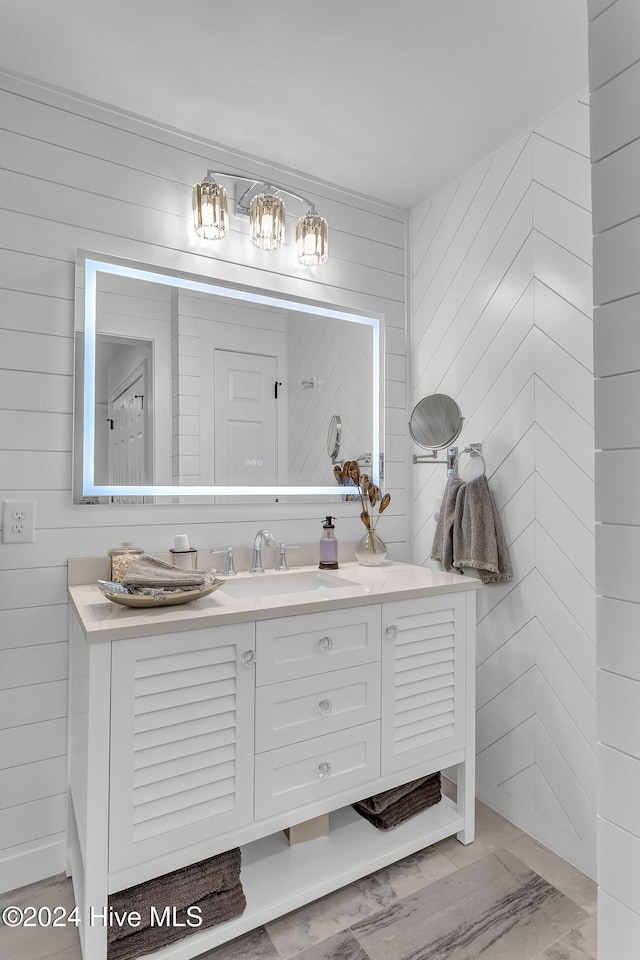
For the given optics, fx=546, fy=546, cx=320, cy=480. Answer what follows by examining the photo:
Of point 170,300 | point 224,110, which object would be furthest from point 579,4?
point 170,300

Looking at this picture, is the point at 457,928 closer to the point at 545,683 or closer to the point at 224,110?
the point at 545,683

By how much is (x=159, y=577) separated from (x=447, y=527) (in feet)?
3.58

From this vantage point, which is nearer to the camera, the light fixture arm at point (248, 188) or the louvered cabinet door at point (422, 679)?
the louvered cabinet door at point (422, 679)

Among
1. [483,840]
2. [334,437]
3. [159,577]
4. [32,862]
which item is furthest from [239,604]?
[483,840]

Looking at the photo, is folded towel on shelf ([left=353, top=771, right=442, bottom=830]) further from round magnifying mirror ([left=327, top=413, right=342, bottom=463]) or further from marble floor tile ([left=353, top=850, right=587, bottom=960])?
round magnifying mirror ([left=327, top=413, right=342, bottom=463])

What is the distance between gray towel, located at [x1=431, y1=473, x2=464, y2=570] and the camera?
2034mm

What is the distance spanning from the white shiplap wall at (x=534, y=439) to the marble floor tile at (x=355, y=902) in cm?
41

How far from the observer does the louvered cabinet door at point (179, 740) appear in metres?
1.26

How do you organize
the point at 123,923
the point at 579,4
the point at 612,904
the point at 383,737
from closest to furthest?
the point at 612,904
the point at 123,923
the point at 579,4
the point at 383,737

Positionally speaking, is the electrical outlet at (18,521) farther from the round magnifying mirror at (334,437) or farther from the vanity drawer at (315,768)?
the round magnifying mirror at (334,437)

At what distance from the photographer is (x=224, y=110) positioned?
179 cm

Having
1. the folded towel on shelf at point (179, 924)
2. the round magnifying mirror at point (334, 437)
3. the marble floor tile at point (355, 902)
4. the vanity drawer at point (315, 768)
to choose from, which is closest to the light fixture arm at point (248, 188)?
the round magnifying mirror at point (334, 437)

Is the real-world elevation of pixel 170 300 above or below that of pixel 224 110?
below

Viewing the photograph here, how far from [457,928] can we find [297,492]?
140cm
